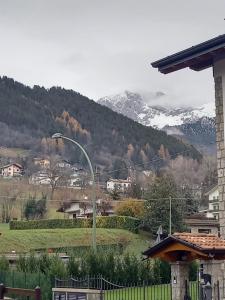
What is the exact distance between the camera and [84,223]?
62562 mm

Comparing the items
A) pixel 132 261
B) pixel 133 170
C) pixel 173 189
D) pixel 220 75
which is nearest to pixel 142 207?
pixel 173 189

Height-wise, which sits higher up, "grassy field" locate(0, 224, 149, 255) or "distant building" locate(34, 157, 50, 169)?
"distant building" locate(34, 157, 50, 169)

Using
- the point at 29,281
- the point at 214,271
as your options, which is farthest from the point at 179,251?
the point at 29,281

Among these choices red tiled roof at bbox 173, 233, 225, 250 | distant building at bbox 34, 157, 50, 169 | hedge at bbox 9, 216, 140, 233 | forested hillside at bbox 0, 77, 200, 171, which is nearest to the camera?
red tiled roof at bbox 173, 233, 225, 250

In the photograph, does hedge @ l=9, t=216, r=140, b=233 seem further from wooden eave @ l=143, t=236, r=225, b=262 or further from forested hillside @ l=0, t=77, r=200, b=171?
forested hillside @ l=0, t=77, r=200, b=171

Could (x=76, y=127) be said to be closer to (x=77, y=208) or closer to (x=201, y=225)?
(x=77, y=208)

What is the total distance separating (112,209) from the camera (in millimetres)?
77312

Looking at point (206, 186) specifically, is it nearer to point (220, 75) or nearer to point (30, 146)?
point (30, 146)

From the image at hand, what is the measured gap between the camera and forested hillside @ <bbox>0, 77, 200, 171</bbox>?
170500 millimetres

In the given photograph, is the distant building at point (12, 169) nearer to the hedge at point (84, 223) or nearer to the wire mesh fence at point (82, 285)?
the hedge at point (84, 223)

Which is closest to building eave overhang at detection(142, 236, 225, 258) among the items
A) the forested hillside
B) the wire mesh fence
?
the wire mesh fence

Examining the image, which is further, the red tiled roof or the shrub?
the shrub

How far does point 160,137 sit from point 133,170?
3300cm

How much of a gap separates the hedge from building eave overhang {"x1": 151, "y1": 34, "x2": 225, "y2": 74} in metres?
44.8
